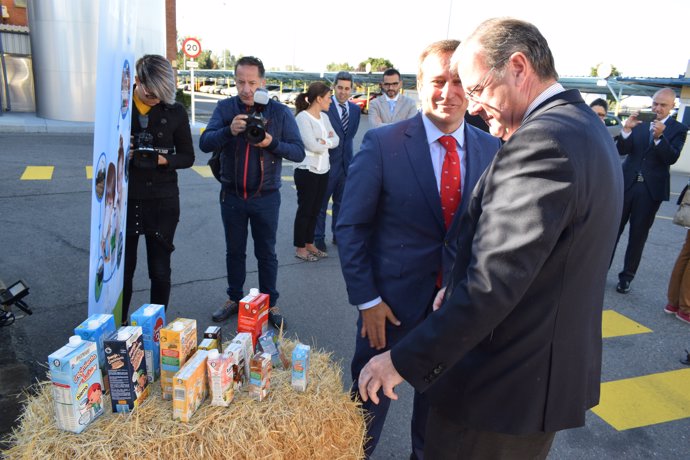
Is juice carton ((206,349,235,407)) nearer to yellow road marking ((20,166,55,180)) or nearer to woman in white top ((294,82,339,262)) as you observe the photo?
woman in white top ((294,82,339,262))

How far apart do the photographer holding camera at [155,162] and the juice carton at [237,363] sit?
1.58 m

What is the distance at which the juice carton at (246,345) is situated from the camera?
6.91 feet

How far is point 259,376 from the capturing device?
78.3 inches

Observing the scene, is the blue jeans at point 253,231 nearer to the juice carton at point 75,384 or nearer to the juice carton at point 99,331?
the juice carton at point 99,331

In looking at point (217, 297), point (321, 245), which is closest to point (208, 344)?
point (217, 297)

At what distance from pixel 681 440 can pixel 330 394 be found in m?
2.55

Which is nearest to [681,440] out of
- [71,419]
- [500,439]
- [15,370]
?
[500,439]

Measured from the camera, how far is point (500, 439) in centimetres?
149

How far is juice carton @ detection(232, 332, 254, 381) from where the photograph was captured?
2.11 m

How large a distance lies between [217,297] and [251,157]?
A: 1572 millimetres

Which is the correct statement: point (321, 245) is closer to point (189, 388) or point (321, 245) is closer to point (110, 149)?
point (110, 149)

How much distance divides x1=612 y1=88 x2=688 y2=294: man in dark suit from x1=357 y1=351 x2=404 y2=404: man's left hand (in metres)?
4.41

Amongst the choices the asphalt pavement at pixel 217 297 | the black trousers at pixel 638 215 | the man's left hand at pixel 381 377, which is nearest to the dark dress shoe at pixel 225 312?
the asphalt pavement at pixel 217 297

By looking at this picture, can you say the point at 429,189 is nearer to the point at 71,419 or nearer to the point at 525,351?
the point at 525,351
